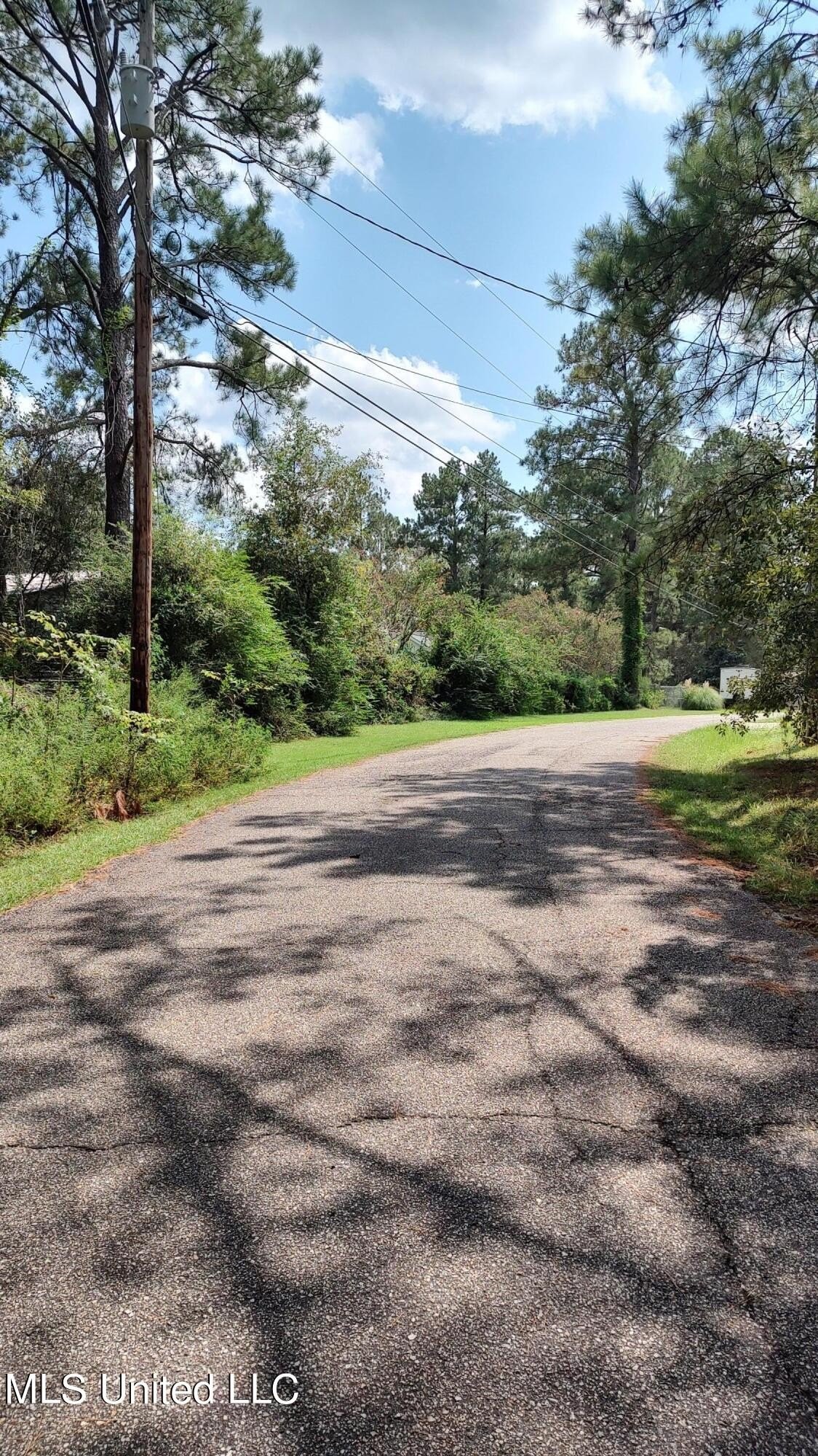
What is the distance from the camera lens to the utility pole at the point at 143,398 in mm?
9516

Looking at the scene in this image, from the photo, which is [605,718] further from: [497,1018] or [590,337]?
[497,1018]

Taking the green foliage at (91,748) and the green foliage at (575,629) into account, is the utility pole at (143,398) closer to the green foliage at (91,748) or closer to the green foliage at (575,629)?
the green foliage at (91,748)

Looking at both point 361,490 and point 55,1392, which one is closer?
point 55,1392

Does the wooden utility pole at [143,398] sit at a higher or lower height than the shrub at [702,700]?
higher

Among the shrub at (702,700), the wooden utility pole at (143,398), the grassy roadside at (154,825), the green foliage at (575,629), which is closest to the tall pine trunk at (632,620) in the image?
the green foliage at (575,629)

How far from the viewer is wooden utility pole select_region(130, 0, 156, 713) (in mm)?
9516

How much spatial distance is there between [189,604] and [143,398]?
18.6 ft

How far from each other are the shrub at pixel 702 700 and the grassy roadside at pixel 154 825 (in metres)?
28.0

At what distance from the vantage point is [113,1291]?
1.91 meters

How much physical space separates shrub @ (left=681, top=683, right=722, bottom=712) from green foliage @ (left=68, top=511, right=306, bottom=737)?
1257 inches

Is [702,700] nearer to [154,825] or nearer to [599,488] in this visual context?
[599,488]

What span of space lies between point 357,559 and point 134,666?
13.1 meters

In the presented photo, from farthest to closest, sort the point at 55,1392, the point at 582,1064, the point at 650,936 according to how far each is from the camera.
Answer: the point at 650,936 < the point at 582,1064 < the point at 55,1392

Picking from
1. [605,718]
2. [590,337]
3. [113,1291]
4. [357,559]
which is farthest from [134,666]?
[605,718]
